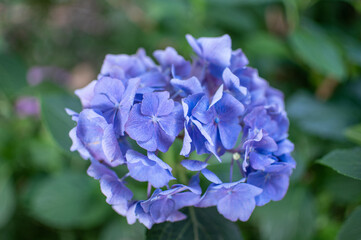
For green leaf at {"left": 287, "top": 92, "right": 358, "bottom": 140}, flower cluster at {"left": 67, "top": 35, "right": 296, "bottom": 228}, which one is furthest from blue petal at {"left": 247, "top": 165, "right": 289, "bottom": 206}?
green leaf at {"left": 287, "top": 92, "right": 358, "bottom": 140}

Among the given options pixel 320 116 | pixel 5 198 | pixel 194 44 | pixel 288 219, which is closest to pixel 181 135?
pixel 194 44


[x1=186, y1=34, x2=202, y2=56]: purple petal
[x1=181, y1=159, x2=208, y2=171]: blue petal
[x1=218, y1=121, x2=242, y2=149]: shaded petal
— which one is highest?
[x1=186, y1=34, x2=202, y2=56]: purple petal

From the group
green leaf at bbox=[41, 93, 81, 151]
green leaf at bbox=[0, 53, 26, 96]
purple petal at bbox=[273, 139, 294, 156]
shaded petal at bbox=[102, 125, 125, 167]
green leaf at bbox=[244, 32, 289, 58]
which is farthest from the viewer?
green leaf at bbox=[0, 53, 26, 96]

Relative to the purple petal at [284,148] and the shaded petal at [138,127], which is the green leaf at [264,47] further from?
the shaded petal at [138,127]

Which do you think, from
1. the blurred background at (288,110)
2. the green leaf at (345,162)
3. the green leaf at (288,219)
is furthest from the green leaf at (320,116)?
the green leaf at (345,162)

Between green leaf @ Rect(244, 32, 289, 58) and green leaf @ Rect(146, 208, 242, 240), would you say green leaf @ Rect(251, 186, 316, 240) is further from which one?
green leaf @ Rect(244, 32, 289, 58)
